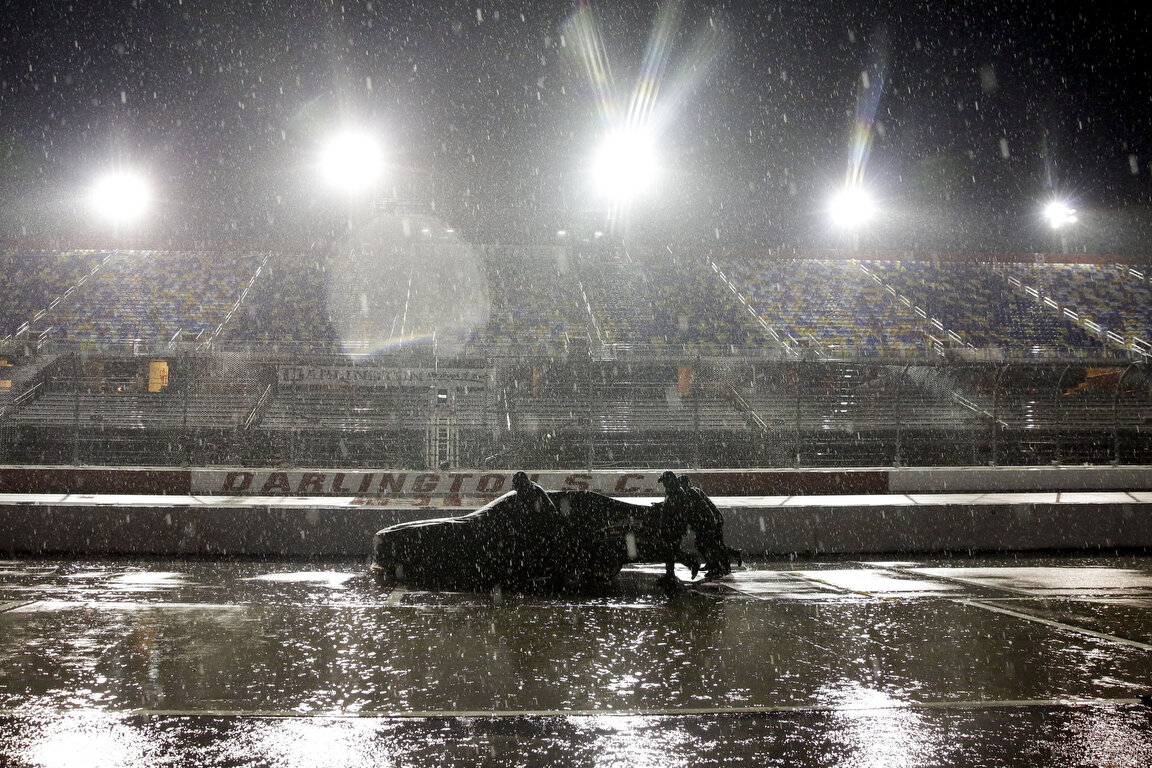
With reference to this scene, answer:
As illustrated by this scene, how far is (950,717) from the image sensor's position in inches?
185

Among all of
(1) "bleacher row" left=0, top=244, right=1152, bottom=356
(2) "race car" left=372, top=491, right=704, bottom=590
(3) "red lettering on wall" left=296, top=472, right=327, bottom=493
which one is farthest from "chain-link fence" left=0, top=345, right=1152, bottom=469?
(2) "race car" left=372, top=491, right=704, bottom=590

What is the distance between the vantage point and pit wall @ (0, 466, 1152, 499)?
14.8 m

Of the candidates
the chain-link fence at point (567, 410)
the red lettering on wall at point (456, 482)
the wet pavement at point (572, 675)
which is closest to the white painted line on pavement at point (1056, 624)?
the wet pavement at point (572, 675)

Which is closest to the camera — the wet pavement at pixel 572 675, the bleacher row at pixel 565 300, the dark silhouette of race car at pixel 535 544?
the wet pavement at pixel 572 675

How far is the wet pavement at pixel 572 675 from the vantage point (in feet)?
13.7

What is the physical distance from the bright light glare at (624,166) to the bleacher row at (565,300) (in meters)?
2.96

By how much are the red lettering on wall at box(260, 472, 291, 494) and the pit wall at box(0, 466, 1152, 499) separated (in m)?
0.02

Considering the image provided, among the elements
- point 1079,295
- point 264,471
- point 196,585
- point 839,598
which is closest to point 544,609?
point 839,598

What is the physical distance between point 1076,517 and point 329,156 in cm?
3265

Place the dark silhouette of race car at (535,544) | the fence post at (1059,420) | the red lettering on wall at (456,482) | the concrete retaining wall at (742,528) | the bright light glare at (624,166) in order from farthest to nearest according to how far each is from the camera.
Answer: the bright light glare at (624,166)
the fence post at (1059,420)
the red lettering on wall at (456,482)
the concrete retaining wall at (742,528)
the dark silhouette of race car at (535,544)

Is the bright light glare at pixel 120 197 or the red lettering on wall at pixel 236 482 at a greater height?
the bright light glare at pixel 120 197

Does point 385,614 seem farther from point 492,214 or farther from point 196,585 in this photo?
point 492,214

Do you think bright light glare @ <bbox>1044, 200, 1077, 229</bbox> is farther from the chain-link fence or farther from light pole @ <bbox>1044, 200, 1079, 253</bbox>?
the chain-link fence

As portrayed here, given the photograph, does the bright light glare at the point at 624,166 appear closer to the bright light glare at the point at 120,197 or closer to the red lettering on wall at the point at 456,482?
the bright light glare at the point at 120,197
